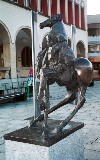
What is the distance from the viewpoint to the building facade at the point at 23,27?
17.3 metres

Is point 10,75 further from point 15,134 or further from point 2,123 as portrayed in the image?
point 15,134

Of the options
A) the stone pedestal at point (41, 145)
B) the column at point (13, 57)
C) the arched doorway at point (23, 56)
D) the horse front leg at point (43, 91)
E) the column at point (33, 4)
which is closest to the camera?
the stone pedestal at point (41, 145)

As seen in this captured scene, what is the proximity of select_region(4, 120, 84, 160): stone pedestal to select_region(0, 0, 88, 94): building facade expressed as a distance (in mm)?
7355

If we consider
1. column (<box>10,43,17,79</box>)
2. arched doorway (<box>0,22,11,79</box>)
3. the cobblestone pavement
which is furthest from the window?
the cobblestone pavement

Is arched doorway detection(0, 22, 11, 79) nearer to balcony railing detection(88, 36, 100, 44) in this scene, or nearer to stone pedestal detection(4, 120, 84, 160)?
stone pedestal detection(4, 120, 84, 160)

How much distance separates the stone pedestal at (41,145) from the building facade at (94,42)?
120 ft

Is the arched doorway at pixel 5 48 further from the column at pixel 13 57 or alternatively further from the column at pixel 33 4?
the column at pixel 33 4

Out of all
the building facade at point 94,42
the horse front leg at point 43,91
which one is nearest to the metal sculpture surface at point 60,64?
the horse front leg at point 43,91

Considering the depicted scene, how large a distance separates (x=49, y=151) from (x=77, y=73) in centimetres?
121

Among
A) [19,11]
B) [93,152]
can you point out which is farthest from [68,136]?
[19,11]

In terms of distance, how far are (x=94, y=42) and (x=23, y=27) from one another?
24739 millimetres

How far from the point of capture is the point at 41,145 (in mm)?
3641

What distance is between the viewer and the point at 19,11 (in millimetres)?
18500

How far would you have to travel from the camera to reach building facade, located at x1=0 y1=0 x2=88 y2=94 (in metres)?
17.3
